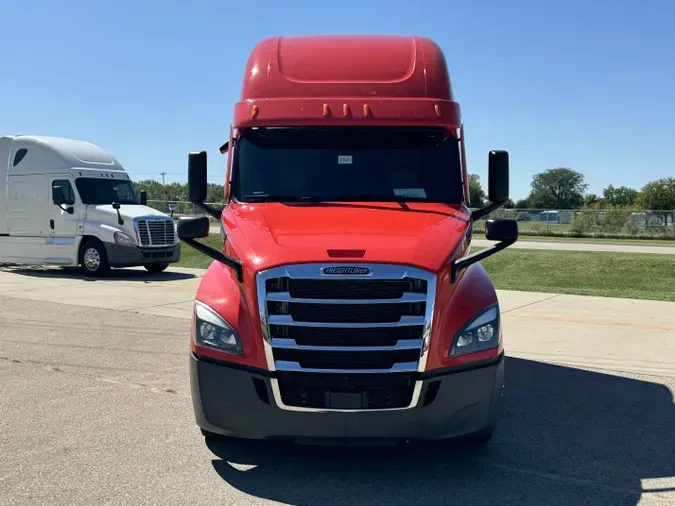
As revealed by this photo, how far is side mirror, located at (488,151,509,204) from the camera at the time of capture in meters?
6.07

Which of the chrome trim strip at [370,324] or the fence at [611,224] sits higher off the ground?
the chrome trim strip at [370,324]

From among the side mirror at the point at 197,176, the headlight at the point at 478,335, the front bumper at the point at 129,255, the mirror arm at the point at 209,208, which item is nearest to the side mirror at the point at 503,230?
the headlight at the point at 478,335

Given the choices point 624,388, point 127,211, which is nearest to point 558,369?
point 624,388

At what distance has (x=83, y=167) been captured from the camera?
1844 centimetres

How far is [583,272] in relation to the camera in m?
18.5

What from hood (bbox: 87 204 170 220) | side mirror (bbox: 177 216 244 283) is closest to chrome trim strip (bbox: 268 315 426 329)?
side mirror (bbox: 177 216 244 283)

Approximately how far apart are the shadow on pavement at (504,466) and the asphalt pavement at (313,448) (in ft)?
0.04

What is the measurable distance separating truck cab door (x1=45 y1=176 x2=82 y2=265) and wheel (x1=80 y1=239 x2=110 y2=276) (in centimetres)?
21

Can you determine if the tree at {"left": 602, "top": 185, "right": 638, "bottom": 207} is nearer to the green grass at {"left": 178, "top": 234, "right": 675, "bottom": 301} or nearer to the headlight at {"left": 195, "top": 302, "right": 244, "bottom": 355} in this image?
the green grass at {"left": 178, "top": 234, "right": 675, "bottom": 301}

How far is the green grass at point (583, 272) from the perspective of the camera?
51.1 feet

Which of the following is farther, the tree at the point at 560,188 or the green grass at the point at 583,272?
the tree at the point at 560,188

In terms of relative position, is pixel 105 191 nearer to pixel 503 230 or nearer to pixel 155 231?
pixel 155 231

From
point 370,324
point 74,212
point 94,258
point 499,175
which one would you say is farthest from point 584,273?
point 370,324

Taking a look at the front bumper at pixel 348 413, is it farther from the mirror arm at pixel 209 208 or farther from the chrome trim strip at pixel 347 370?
the mirror arm at pixel 209 208
